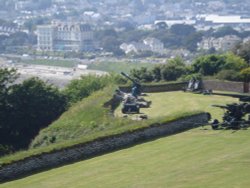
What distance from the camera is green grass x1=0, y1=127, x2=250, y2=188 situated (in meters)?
13.6

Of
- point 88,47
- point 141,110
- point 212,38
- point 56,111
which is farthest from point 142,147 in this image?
point 88,47

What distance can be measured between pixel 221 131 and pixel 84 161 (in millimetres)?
4161

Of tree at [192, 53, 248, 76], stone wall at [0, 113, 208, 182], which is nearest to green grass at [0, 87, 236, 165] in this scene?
stone wall at [0, 113, 208, 182]

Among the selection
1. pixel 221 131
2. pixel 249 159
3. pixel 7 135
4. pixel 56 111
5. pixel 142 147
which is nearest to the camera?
pixel 249 159

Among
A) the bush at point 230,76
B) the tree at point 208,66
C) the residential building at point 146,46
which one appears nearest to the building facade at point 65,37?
the residential building at point 146,46

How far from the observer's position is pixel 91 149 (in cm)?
1795

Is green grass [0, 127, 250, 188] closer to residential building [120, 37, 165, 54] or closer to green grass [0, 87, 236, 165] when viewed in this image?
green grass [0, 87, 236, 165]

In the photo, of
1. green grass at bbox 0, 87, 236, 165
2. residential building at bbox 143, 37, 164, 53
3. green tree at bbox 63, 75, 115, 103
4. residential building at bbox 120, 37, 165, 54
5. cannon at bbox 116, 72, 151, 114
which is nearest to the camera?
green grass at bbox 0, 87, 236, 165

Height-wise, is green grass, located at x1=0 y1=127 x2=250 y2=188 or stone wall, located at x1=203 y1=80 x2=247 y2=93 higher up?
stone wall, located at x1=203 y1=80 x2=247 y2=93

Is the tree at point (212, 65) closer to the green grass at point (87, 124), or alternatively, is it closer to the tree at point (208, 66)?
the tree at point (208, 66)

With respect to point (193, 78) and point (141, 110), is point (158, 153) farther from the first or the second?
point (193, 78)

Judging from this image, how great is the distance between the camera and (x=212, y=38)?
568 feet

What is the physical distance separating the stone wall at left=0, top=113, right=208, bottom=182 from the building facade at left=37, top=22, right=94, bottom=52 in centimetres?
16606

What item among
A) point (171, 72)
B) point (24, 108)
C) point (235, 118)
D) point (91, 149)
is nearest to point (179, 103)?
point (24, 108)
